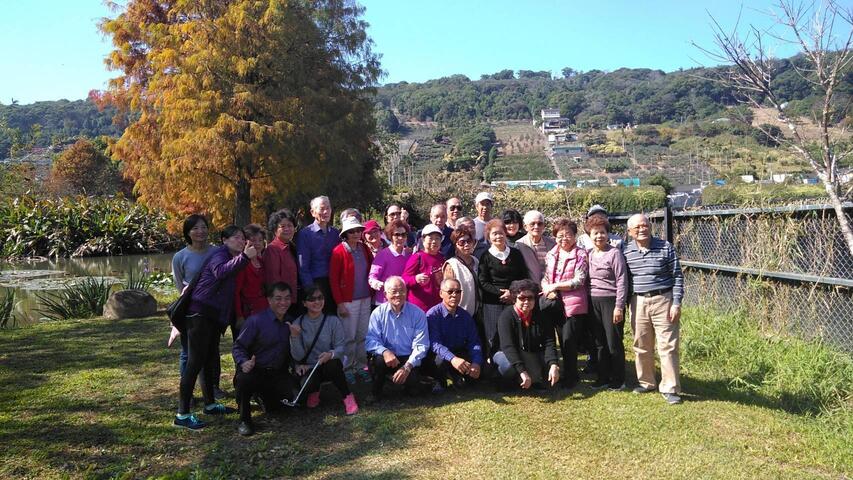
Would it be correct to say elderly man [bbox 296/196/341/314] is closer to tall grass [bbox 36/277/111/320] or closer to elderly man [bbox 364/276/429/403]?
elderly man [bbox 364/276/429/403]

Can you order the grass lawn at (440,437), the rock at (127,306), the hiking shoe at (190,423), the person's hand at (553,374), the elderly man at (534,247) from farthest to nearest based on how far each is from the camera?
the rock at (127,306)
the elderly man at (534,247)
the person's hand at (553,374)
the hiking shoe at (190,423)
the grass lawn at (440,437)

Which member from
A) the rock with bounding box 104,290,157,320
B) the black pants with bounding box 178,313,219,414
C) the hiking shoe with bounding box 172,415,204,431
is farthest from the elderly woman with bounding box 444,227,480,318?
the rock with bounding box 104,290,157,320

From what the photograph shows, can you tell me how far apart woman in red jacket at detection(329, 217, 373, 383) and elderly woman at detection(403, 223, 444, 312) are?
0.40m

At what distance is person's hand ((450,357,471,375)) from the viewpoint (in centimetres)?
510

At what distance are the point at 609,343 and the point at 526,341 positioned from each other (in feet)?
2.35

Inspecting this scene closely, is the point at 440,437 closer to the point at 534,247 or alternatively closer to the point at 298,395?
the point at 298,395

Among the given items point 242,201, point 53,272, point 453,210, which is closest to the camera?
point 453,210

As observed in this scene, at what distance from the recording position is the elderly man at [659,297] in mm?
5074

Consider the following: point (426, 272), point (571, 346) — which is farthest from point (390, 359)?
point (571, 346)

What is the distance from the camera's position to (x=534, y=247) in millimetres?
5996

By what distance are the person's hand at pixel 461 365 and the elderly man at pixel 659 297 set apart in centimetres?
144

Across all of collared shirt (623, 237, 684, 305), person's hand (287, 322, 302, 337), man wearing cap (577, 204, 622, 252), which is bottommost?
person's hand (287, 322, 302, 337)

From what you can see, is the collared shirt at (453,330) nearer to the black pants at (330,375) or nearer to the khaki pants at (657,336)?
the black pants at (330,375)

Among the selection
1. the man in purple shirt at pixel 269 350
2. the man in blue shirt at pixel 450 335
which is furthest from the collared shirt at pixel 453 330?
the man in purple shirt at pixel 269 350
